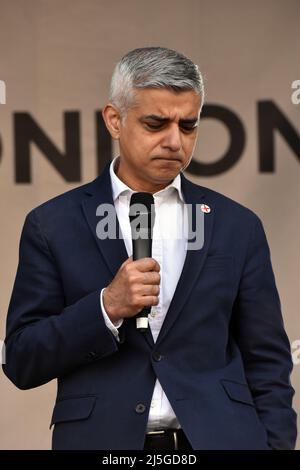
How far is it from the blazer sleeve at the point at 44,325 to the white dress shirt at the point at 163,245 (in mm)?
56

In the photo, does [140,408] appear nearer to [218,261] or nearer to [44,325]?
[44,325]

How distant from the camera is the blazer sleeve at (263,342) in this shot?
2.97 meters

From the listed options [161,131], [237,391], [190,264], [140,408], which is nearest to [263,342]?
[237,391]

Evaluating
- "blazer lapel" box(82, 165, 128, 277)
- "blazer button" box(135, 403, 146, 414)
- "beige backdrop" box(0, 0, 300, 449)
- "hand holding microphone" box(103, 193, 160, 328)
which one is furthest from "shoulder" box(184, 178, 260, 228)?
"beige backdrop" box(0, 0, 300, 449)

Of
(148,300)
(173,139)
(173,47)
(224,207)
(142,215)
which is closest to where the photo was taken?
(148,300)

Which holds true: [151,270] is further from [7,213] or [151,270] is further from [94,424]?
[7,213]

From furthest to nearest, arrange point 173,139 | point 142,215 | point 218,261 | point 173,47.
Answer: point 173,47 → point 218,261 → point 173,139 → point 142,215

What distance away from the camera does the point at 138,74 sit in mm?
2889

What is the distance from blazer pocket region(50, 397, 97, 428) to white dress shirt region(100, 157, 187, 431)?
16cm

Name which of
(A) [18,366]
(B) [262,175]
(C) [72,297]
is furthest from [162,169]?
(B) [262,175]

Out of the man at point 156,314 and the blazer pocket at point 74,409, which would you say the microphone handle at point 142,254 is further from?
the blazer pocket at point 74,409

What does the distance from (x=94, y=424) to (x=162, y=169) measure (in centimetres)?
70

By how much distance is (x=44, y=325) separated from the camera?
2822 millimetres

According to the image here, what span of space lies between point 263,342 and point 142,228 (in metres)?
0.56
